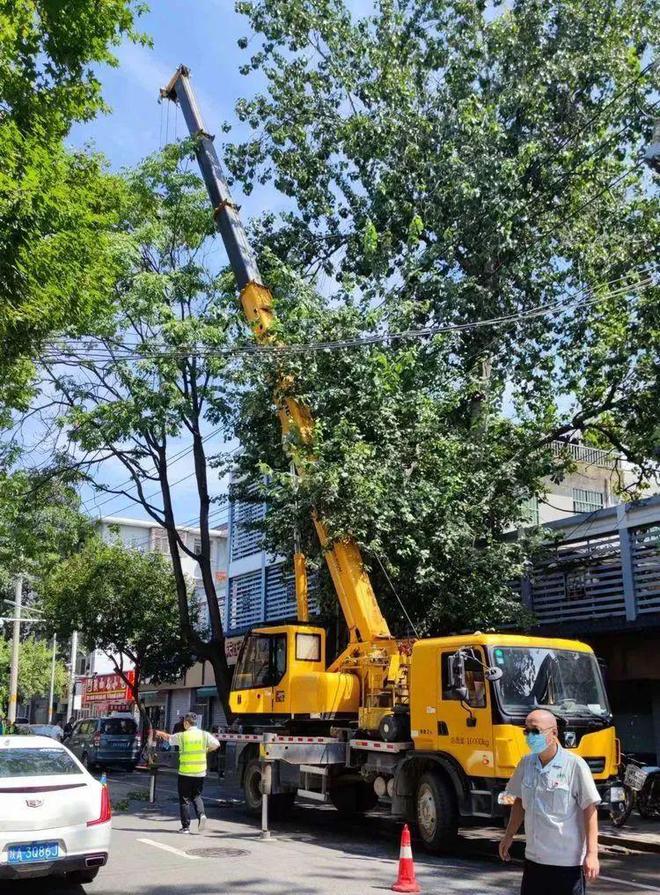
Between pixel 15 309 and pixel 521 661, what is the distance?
740 centimetres

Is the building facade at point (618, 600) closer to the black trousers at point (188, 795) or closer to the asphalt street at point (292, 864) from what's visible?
the asphalt street at point (292, 864)

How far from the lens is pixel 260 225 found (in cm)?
2119

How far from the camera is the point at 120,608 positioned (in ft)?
98.5

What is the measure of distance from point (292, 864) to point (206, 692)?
23313 mm

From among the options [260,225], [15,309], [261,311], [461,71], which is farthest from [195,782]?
[461,71]

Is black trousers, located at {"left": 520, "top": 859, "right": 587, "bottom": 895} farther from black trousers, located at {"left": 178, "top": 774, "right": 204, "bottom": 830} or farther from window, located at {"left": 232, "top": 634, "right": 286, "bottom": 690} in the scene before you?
window, located at {"left": 232, "top": 634, "right": 286, "bottom": 690}

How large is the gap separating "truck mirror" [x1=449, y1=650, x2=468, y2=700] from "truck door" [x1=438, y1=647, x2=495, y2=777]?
0.09 m

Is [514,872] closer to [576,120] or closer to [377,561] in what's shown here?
[377,561]

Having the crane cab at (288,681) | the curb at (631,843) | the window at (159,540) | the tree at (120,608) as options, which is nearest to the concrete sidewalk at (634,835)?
the curb at (631,843)

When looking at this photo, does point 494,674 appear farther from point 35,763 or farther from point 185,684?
point 185,684

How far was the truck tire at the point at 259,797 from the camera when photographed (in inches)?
570

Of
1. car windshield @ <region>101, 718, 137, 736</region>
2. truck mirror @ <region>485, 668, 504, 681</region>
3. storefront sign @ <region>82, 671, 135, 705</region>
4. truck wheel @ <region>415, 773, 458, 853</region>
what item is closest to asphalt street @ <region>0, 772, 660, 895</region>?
truck wheel @ <region>415, 773, 458, 853</region>

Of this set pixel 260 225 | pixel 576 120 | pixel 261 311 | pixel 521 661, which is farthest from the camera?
pixel 260 225

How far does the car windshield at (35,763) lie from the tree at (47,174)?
14.7 ft
